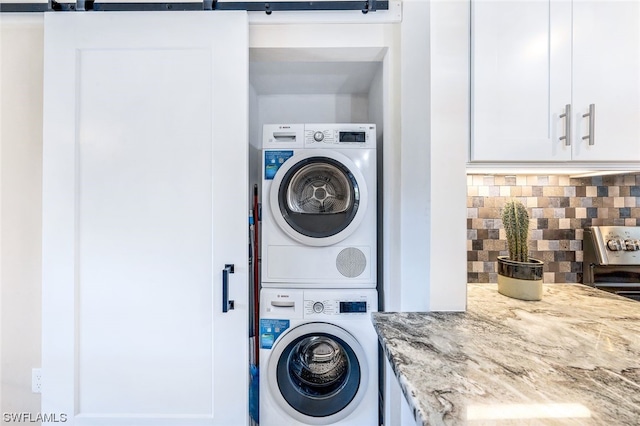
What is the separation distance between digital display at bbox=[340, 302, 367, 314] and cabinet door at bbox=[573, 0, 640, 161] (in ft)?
3.88

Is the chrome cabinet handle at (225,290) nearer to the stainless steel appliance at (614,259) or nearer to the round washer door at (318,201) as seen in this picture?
the round washer door at (318,201)

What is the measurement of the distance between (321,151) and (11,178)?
1691mm

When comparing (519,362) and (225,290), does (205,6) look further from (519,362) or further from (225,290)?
(519,362)

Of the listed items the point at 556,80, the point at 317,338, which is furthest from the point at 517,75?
the point at 317,338

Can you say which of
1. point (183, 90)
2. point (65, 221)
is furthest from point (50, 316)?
point (183, 90)

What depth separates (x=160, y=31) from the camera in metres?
1.33

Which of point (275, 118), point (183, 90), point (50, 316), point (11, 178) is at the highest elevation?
point (275, 118)

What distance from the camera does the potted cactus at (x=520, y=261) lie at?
46.6 inches

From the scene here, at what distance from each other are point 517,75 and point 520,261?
30.9 inches

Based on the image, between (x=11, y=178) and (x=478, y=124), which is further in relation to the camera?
(x=11, y=178)

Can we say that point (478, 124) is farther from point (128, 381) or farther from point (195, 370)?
point (128, 381)

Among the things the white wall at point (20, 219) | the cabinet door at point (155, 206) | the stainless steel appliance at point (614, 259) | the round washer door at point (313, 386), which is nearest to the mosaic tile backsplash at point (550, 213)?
the stainless steel appliance at point (614, 259)

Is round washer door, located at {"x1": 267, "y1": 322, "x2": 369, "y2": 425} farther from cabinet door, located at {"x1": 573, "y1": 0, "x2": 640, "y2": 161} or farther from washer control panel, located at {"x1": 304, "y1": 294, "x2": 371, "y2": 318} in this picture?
cabinet door, located at {"x1": 573, "y1": 0, "x2": 640, "y2": 161}

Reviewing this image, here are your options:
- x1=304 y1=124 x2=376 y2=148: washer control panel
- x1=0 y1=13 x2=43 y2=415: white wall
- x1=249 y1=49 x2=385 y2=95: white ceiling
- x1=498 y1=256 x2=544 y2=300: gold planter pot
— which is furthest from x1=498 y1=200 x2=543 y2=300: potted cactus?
x1=0 y1=13 x2=43 y2=415: white wall
